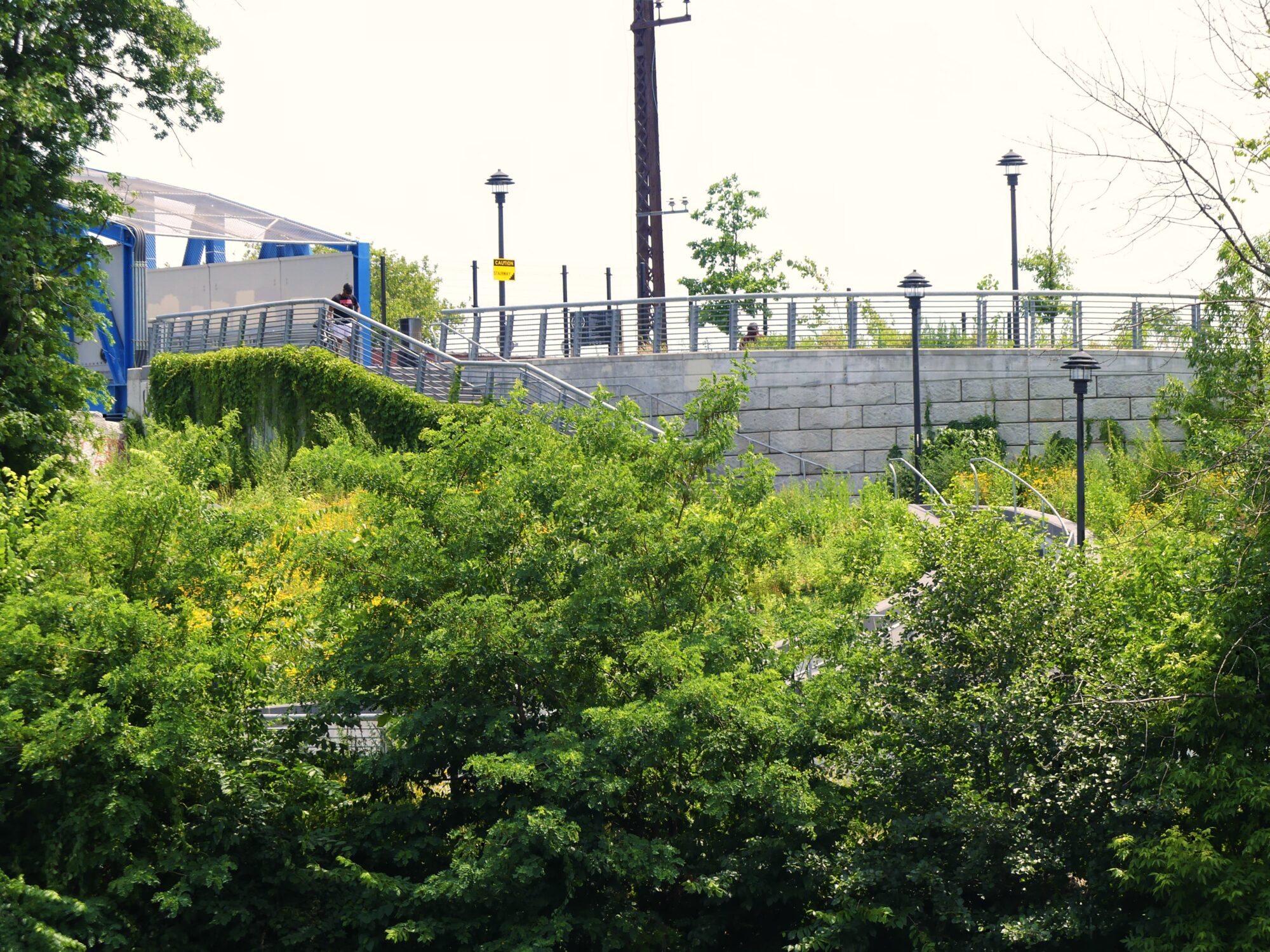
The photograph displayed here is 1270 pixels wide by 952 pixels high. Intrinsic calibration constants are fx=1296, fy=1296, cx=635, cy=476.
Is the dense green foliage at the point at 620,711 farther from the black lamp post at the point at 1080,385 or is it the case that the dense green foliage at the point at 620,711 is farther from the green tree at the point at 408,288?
the green tree at the point at 408,288

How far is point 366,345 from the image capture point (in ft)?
71.9

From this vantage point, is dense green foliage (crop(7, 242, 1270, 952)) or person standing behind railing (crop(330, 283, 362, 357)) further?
person standing behind railing (crop(330, 283, 362, 357))

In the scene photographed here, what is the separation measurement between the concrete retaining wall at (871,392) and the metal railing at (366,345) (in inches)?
61.7

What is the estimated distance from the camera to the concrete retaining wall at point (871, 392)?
2202 cm

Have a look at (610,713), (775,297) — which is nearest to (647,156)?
(775,297)

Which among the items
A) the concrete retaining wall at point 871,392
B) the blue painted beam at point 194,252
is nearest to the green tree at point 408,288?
the blue painted beam at point 194,252

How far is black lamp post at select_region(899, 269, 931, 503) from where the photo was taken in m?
20.6

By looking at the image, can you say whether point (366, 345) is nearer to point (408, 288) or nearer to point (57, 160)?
point (57, 160)

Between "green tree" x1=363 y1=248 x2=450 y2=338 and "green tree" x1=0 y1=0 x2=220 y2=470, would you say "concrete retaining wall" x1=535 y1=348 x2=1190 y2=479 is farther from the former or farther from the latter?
"green tree" x1=363 y1=248 x2=450 y2=338

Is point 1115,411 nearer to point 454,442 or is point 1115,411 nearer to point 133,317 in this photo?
point 454,442

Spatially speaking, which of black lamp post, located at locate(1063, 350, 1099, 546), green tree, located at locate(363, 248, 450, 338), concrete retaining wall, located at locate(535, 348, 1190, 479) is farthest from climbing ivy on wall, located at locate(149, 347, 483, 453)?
green tree, located at locate(363, 248, 450, 338)

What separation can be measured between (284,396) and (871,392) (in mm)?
9985

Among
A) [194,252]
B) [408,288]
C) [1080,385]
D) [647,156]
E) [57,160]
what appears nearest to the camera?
[57,160]

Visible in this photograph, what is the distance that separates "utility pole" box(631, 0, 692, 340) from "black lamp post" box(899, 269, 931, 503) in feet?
21.8
